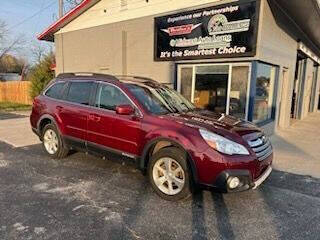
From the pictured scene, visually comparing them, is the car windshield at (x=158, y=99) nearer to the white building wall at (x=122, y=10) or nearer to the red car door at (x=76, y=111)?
the red car door at (x=76, y=111)

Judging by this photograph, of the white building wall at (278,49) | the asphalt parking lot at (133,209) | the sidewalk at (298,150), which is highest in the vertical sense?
the white building wall at (278,49)

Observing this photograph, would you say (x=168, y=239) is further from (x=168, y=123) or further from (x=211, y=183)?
(x=168, y=123)

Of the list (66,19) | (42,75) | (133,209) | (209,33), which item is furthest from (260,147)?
(42,75)

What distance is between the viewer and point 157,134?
177 inches

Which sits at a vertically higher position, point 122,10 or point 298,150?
point 122,10

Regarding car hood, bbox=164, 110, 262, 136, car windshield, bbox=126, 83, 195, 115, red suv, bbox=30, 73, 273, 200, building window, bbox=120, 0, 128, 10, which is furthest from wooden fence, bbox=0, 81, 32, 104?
car hood, bbox=164, 110, 262, 136

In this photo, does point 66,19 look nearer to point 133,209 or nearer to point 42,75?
point 42,75

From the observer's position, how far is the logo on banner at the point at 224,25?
773 cm

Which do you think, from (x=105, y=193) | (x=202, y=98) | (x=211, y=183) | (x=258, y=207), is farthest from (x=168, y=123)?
(x=202, y=98)

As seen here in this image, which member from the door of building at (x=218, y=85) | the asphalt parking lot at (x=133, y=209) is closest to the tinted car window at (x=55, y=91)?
the asphalt parking lot at (x=133, y=209)

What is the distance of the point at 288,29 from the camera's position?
33.4 ft

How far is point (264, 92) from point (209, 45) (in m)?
2.31

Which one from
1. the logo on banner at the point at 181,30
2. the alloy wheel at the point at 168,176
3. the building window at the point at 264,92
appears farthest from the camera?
the logo on banner at the point at 181,30

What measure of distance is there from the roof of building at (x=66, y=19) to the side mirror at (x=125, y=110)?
8671 mm
